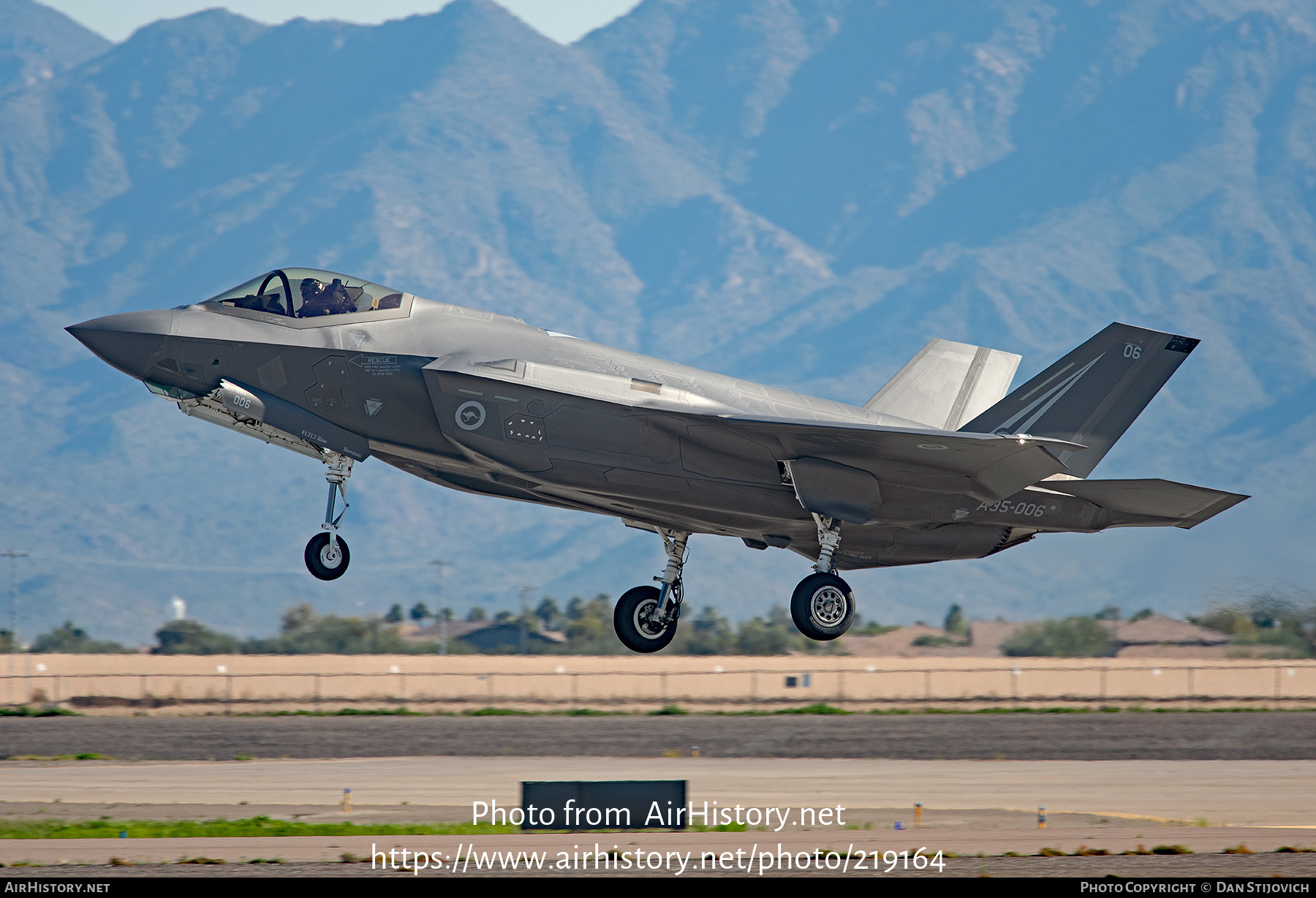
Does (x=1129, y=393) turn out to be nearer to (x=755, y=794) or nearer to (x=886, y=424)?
(x=886, y=424)

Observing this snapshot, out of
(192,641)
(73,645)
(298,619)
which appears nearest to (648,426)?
(192,641)

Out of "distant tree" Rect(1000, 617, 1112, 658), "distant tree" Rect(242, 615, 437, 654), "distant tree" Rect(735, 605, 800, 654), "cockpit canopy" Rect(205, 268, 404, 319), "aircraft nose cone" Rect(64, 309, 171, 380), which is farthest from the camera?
"distant tree" Rect(242, 615, 437, 654)

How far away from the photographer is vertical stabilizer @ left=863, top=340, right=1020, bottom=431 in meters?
27.0

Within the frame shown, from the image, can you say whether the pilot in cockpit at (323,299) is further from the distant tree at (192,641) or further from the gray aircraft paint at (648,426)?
the distant tree at (192,641)

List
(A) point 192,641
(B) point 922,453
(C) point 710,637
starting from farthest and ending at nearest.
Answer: (A) point 192,641
(C) point 710,637
(B) point 922,453

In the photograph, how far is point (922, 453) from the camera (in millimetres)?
22203

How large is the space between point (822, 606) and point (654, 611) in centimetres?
298

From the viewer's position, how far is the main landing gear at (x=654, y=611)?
24047 millimetres

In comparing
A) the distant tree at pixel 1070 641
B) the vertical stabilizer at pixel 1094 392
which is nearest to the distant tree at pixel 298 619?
the distant tree at pixel 1070 641

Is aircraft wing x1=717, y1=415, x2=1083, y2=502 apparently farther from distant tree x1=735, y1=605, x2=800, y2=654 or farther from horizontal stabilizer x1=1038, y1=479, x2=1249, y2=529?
distant tree x1=735, y1=605, x2=800, y2=654

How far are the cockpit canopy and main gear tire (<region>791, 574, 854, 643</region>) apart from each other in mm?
7437

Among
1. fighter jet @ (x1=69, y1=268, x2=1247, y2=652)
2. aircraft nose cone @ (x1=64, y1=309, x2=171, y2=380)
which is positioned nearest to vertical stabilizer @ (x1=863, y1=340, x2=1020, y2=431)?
fighter jet @ (x1=69, y1=268, x2=1247, y2=652)

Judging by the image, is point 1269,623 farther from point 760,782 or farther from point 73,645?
point 73,645

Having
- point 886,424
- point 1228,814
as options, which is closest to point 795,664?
point 1228,814
